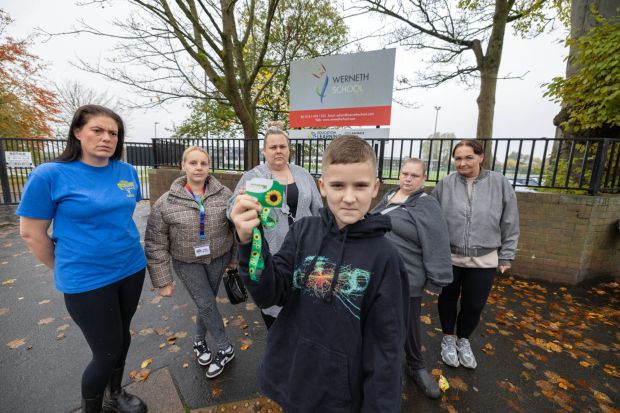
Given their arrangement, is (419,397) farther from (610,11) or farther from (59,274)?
(610,11)

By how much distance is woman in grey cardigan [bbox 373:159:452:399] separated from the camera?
2.28m

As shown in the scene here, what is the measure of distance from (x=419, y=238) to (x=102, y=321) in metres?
2.37

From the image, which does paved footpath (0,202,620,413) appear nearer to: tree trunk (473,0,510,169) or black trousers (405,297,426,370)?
black trousers (405,297,426,370)

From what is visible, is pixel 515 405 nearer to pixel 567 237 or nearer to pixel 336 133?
pixel 567 237

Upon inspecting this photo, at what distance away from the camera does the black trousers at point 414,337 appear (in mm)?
2490

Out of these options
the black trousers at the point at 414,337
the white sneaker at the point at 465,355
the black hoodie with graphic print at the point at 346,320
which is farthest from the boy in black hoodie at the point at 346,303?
the white sneaker at the point at 465,355

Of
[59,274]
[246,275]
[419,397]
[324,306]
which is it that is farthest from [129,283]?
[419,397]

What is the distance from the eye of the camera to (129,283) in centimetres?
204

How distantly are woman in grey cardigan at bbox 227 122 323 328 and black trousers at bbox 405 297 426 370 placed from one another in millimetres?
1194

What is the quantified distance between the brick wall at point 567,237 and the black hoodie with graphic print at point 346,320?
4894 millimetres

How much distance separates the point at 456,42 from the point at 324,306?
32.6ft

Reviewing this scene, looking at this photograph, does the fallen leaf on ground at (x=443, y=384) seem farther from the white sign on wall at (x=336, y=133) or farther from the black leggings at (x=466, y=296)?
the white sign on wall at (x=336, y=133)

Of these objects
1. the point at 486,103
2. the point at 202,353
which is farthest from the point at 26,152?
the point at 486,103

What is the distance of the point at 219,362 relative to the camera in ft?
8.95
